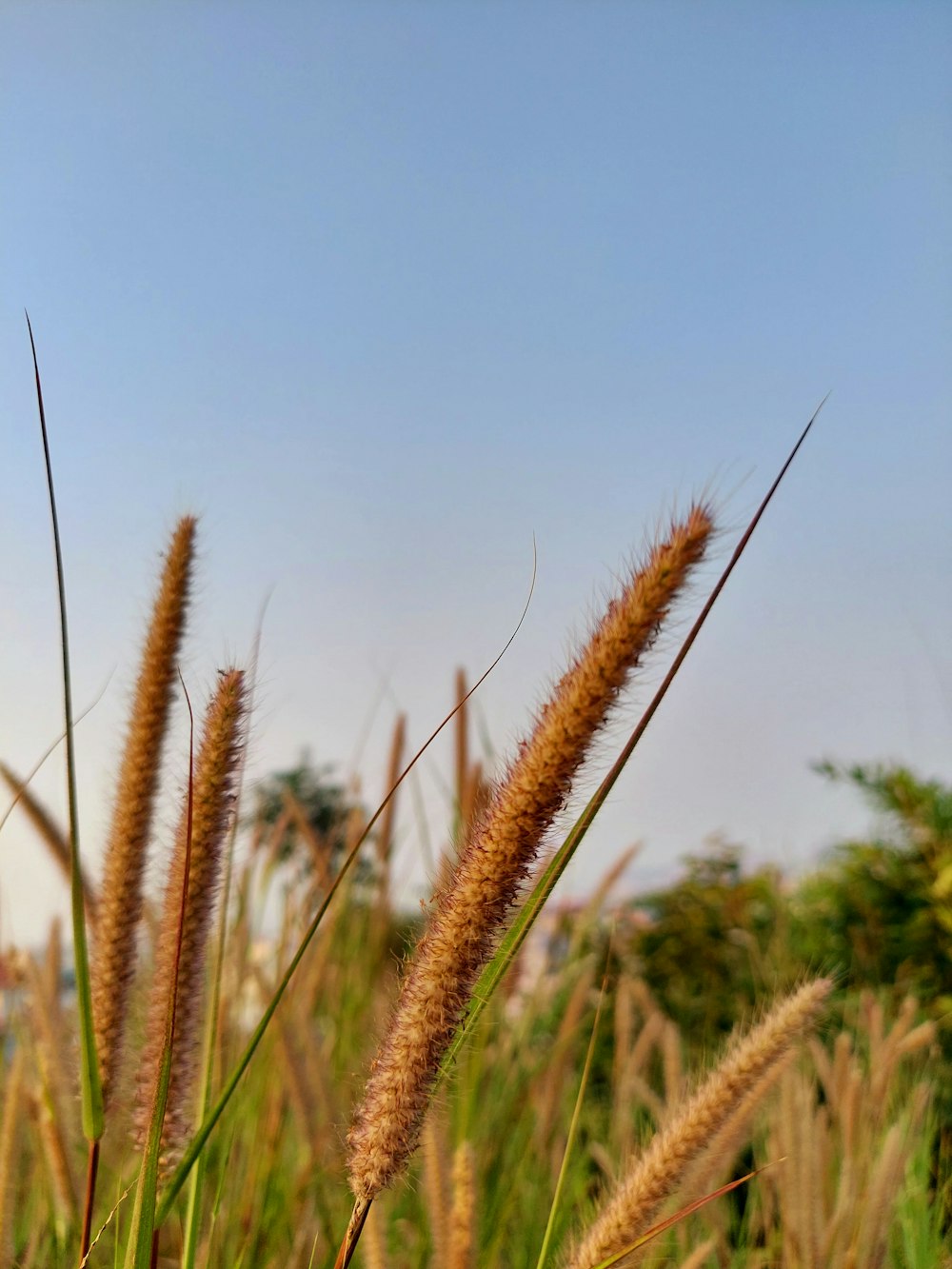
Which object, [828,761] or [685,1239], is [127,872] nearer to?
[685,1239]

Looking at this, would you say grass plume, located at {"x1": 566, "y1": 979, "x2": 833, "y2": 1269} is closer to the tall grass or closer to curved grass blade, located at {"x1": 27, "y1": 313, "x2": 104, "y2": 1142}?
the tall grass

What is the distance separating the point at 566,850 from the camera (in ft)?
3.29

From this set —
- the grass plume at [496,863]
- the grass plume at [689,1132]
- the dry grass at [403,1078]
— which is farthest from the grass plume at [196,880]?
the grass plume at [689,1132]

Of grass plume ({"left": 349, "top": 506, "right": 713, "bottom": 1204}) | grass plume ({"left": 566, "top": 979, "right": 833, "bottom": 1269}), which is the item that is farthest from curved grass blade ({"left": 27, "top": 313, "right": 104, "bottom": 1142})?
grass plume ({"left": 566, "top": 979, "right": 833, "bottom": 1269})

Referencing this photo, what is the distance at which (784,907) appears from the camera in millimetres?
5523

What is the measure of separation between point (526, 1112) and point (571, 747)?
244cm

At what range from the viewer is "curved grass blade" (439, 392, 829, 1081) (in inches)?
38.8

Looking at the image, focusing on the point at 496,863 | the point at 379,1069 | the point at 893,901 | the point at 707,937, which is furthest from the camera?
the point at 707,937

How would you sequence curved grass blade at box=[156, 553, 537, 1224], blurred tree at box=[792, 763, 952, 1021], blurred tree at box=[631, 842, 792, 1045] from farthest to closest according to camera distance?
blurred tree at box=[631, 842, 792, 1045], blurred tree at box=[792, 763, 952, 1021], curved grass blade at box=[156, 553, 537, 1224]

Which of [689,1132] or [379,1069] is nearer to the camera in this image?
[379,1069]

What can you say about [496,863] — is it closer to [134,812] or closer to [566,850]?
[566,850]

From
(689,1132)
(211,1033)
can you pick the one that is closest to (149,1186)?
(211,1033)

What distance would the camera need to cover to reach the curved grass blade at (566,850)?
986 mm

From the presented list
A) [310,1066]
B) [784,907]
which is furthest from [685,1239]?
[784,907]
